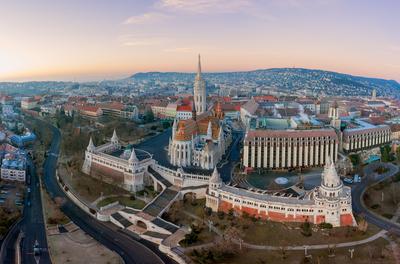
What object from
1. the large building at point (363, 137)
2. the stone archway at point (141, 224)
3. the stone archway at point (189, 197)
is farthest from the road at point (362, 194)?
the stone archway at point (141, 224)

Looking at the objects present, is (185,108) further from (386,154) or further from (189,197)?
(386,154)

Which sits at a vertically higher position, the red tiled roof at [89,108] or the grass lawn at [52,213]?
the red tiled roof at [89,108]

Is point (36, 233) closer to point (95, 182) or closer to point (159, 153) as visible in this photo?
point (95, 182)

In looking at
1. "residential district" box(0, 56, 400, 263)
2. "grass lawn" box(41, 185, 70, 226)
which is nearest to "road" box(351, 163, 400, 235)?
"residential district" box(0, 56, 400, 263)

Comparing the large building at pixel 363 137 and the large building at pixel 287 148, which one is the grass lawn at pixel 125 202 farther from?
the large building at pixel 363 137

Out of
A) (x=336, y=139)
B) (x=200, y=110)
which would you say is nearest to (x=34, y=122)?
(x=200, y=110)

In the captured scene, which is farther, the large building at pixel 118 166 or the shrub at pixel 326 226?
the large building at pixel 118 166

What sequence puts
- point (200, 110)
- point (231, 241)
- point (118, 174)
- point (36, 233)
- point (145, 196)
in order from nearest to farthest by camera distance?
1. point (231, 241)
2. point (36, 233)
3. point (145, 196)
4. point (118, 174)
5. point (200, 110)
